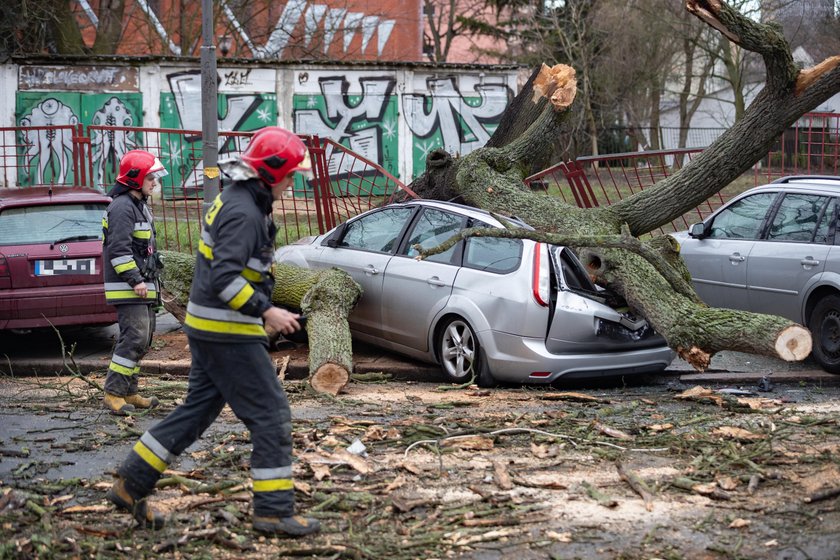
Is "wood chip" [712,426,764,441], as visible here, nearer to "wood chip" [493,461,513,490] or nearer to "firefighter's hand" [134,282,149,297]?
"wood chip" [493,461,513,490]

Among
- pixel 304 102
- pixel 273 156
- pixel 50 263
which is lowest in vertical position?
pixel 50 263

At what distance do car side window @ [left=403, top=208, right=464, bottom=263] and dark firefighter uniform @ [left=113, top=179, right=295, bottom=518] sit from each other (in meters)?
3.92

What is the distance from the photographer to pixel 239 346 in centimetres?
464

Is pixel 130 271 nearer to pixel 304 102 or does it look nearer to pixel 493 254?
pixel 493 254

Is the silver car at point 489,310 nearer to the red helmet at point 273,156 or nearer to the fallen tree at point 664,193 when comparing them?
the fallen tree at point 664,193

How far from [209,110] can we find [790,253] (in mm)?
6475

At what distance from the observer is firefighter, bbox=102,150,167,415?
7176mm

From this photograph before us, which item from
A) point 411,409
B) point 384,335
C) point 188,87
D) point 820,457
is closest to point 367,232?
point 384,335

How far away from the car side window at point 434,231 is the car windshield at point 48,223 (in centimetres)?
285

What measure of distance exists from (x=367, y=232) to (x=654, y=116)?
2536cm

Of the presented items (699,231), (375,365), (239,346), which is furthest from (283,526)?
(699,231)

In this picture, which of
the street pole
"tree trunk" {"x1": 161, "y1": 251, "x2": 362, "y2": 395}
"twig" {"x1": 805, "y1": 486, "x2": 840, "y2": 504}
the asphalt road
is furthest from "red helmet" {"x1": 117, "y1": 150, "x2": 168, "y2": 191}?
"twig" {"x1": 805, "y1": 486, "x2": 840, "y2": 504}

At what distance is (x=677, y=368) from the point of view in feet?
29.9

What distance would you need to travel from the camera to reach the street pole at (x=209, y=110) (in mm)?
11508
